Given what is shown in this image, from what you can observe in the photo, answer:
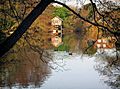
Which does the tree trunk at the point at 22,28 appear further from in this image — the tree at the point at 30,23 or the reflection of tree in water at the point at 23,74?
the reflection of tree in water at the point at 23,74

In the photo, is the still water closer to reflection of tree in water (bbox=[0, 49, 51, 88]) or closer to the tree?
reflection of tree in water (bbox=[0, 49, 51, 88])

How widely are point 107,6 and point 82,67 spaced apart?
53.7ft

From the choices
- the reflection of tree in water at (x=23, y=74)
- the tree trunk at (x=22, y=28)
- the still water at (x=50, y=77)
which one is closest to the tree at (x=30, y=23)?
the tree trunk at (x=22, y=28)

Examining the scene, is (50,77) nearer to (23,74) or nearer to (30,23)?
(23,74)

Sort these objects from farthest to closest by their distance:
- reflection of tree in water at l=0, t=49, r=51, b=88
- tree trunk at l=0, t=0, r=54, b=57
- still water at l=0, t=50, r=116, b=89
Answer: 1. reflection of tree in water at l=0, t=49, r=51, b=88
2. still water at l=0, t=50, r=116, b=89
3. tree trunk at l=0, t=0, r=54, b=57

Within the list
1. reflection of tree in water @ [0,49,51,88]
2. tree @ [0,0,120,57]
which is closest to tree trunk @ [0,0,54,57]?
tree @ [0,0,120,57]

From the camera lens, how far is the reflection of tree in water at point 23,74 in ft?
47.4

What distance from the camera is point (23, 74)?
1672 cm

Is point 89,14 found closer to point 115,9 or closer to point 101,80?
point 115,9

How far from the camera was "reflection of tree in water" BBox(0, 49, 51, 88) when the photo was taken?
14.5 m

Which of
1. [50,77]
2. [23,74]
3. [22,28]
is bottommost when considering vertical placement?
[50,77]

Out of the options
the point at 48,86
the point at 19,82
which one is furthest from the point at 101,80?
the point at 19,82

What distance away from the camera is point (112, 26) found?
2.71 meters

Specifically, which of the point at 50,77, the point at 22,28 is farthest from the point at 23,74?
the point at 22,28
